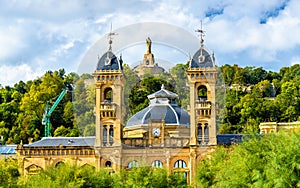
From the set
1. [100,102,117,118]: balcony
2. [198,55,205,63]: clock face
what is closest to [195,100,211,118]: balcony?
[198,55,205,63]: clock face

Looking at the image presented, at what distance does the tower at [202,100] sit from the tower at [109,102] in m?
7.77

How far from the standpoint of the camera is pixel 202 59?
216 feet

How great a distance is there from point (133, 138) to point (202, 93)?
10510 mm

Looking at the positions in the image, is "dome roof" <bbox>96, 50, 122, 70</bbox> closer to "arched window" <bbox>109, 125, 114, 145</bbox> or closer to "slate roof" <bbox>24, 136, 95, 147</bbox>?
"arched window" <bbox>109, 125, 114, 145</bbox>

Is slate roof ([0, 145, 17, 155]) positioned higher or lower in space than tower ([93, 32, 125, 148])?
lower

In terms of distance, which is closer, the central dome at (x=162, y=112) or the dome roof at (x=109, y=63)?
the dome roof at (x=109, y=63)

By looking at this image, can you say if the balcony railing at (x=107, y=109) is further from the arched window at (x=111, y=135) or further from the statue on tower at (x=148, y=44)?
the statue on tower at (x=148, y=44)

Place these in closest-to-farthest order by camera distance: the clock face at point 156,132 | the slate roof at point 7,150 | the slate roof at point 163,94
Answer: the clock face at point 156,132 → the slate roof at point 163,94 → the slate roof at point 7,150

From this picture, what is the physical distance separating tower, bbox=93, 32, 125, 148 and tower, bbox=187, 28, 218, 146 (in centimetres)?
777

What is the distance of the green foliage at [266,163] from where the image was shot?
37094 millimetres

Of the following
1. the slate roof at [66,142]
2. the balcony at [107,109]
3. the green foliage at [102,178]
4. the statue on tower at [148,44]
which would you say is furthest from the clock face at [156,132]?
the statue on tower at [148,44]

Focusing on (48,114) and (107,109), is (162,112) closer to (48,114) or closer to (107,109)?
(107,109)

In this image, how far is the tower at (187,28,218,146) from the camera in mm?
64312

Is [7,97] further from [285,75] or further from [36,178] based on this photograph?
[36,178]
